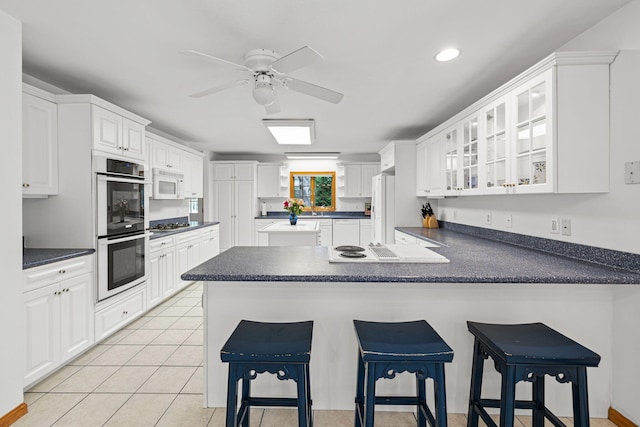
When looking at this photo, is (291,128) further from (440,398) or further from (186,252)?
(440,398)

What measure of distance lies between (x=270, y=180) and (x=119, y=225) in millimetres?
4257

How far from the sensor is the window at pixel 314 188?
7449 mm

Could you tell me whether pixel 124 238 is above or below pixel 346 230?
above

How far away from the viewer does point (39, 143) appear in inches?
96.0

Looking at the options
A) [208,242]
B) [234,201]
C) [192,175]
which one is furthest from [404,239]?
[234,201]

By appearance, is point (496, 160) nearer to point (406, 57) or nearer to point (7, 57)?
point (406, 57)

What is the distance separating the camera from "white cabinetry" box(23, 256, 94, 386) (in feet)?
6.75

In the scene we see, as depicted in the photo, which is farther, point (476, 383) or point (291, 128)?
point (291, 128)

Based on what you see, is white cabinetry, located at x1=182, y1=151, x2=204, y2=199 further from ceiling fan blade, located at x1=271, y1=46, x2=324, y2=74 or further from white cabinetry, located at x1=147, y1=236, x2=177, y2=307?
ceiling fan blade, located at x1=271, y1=46, x2=324, y2=74

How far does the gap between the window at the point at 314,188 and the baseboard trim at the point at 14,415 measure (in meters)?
5.90

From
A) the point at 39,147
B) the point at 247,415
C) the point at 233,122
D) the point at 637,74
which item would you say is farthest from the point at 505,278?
the point at 233,122

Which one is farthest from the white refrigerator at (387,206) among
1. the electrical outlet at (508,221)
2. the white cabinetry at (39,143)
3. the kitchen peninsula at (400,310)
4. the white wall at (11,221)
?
the white wall at (11,221)

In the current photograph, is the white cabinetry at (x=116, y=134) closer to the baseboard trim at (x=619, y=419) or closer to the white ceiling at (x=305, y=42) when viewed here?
the white ceiling at (x=305, y=42)

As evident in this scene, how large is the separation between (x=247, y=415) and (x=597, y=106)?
2.60 meters
